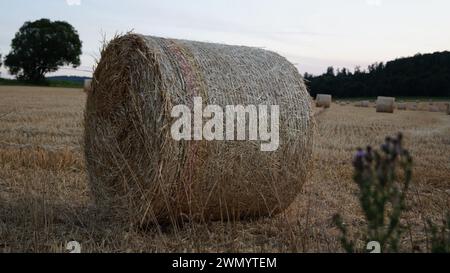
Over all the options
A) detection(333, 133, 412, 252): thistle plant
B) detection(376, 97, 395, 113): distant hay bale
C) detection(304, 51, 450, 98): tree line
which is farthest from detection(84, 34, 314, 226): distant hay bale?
detection(304, 51, 450, 98): tree line

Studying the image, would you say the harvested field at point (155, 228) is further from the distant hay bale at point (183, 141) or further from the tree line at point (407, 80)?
the tree line at point (407, 80)

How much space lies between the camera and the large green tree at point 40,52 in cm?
5106

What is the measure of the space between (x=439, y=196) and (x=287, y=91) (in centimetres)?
224

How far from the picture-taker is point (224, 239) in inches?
163

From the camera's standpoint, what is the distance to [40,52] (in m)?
51.3

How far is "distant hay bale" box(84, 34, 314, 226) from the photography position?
13.7 feet

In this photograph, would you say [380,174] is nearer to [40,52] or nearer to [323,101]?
[323,101]

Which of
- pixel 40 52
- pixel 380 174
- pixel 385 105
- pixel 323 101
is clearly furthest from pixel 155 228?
pixel 40 52

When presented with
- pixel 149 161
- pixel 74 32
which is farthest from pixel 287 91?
pixel 74 32

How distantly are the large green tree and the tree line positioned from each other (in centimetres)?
2427

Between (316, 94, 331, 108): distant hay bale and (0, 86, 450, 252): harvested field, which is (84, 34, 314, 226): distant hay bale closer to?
(0, 86, 450, 252): harvested field

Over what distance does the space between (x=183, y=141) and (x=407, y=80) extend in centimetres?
4489

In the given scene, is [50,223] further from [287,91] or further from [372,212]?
[372,212]

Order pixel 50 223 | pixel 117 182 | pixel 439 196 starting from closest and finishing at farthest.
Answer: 1. pixel 50 223
2. pixel 117 182
3. pixel 439 196
